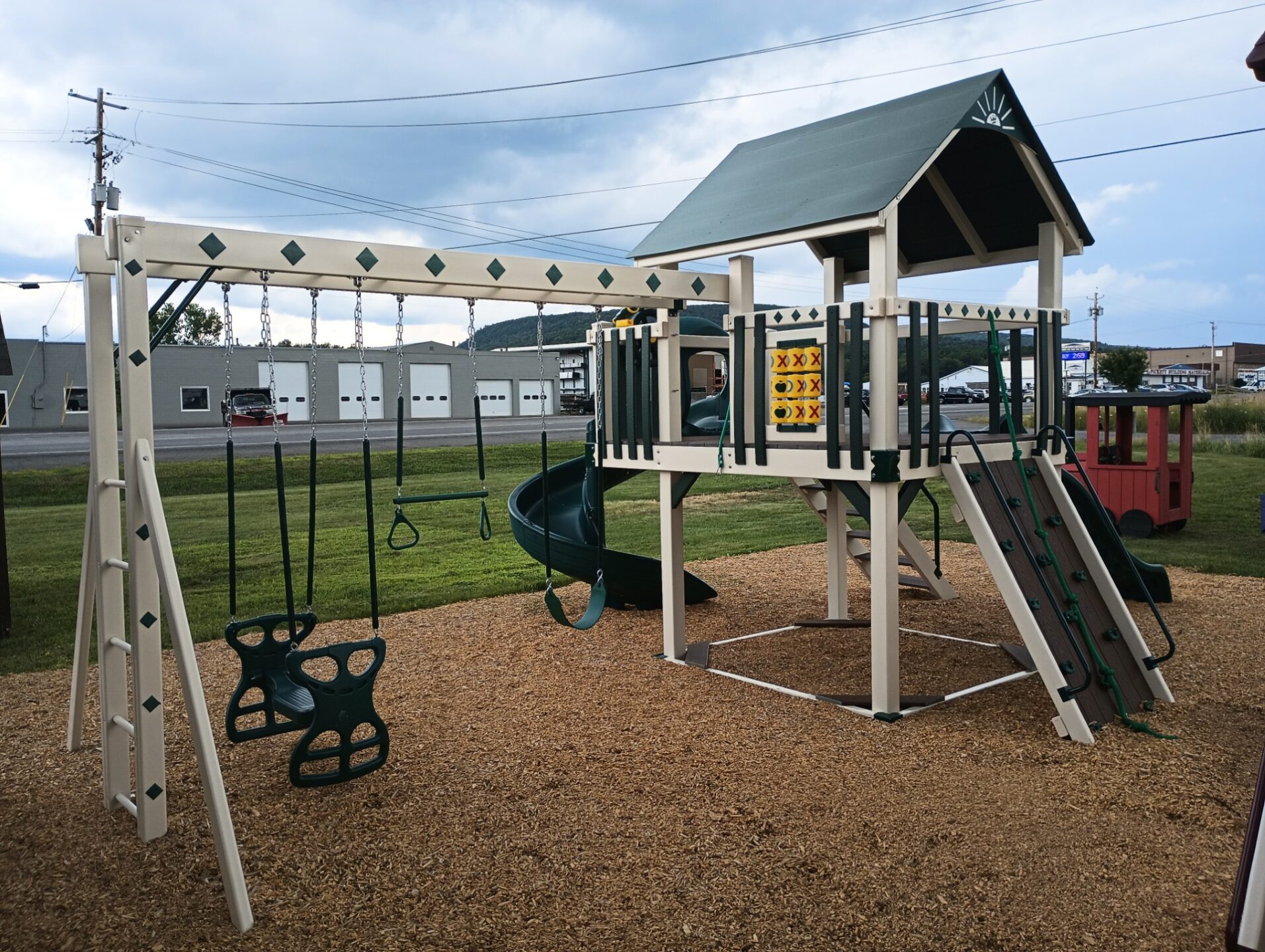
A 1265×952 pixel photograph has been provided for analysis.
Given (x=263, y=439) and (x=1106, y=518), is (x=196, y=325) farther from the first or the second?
(x=1106, y=518)

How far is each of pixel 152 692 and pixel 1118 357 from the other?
→ 57.7 metres

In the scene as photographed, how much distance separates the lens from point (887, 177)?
18.1ft

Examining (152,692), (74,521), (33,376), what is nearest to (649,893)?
(152,692)

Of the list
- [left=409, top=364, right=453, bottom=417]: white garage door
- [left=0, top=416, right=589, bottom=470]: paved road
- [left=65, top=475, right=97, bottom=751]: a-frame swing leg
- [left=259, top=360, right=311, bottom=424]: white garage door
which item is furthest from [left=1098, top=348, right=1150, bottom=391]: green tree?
[left=65, top=475, right=97, bottom=751]: a-frame swing leg

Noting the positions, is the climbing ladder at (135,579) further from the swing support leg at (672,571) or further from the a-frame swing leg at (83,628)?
the swing support leg at (672,571)

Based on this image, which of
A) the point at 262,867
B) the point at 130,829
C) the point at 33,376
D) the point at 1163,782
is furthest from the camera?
the point at 33,376

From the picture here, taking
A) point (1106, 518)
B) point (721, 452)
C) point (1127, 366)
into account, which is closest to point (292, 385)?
point (721, 452)

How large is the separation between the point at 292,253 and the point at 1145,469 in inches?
431

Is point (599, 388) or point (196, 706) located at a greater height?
point (599, 388)

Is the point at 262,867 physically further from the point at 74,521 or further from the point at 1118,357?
the point at 1118,357

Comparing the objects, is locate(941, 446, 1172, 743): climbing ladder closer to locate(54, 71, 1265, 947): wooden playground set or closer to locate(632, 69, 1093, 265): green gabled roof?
locate(54, 71, 1265, 947): wooden playground set

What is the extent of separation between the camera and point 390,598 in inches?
367

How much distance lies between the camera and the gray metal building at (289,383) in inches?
1464

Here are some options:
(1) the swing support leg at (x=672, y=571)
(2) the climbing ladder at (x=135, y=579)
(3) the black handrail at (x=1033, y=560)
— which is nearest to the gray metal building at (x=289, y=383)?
(1) the swing support leg at (x=672, y=571)
